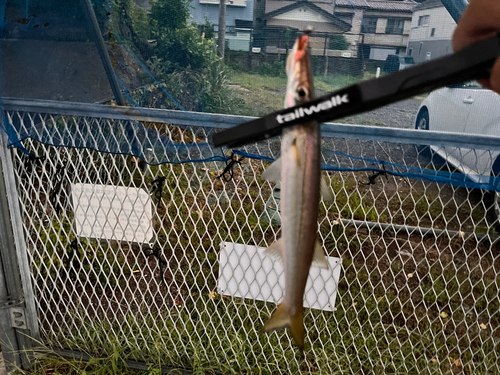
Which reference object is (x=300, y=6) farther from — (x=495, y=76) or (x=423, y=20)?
(x=495, y=76)

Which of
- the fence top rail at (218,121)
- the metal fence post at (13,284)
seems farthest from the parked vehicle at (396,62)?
the metal fence post at (13,284)

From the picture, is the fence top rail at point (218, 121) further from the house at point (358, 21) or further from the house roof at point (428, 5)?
the house roof at point (428, 5)

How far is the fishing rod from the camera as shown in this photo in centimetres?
56

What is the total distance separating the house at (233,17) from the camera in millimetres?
1785

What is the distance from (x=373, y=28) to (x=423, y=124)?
1.71 ft

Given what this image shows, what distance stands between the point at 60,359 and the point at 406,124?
98.0 inches

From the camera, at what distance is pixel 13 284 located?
2.51 metres

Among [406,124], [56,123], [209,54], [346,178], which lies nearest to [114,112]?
[56,123]

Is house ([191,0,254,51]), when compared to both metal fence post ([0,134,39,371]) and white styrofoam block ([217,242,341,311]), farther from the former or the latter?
metal fence post ([0,134,39,371])

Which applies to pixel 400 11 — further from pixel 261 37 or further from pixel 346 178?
pixel 346 178

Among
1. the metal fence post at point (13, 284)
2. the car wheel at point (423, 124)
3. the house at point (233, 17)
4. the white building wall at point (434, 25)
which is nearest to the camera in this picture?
the white building wall at point (434, 25)

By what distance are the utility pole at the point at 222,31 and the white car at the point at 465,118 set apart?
0.88 meters

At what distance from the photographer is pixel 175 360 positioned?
2701mm

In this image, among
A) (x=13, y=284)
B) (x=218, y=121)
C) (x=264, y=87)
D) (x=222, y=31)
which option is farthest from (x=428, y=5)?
(x=13, y=284)
